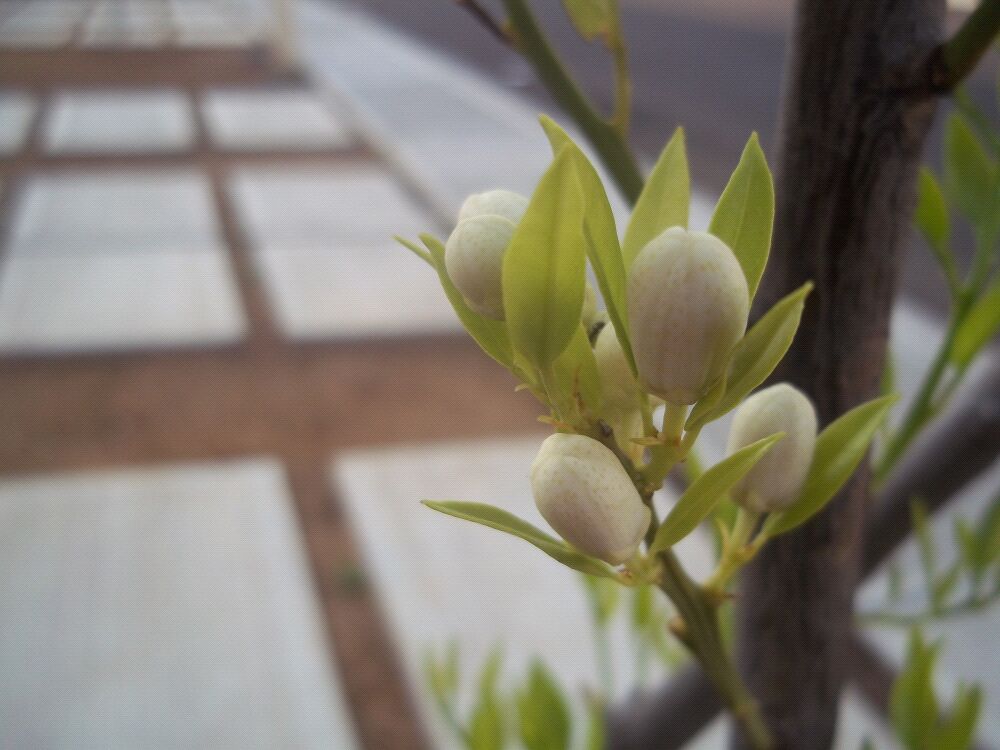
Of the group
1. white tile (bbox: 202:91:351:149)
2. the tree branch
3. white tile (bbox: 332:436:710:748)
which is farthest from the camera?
white tile (bbox: 202:91:351:149)

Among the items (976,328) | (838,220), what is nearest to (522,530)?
(838,220)

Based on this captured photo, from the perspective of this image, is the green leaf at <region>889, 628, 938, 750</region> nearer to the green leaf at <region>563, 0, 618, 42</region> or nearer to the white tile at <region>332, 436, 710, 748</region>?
the green leaf at <region>563, 0, 618, 42</region>

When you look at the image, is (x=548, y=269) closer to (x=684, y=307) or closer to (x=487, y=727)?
(x=684, y=307)

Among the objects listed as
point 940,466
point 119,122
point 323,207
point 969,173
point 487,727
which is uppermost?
point 969,173

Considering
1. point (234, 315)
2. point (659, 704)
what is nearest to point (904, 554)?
point (659, 704)

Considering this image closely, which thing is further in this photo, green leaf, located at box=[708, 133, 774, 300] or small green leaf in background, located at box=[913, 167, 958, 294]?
small green leaf in background, located at box=[913, 167, 958, 294]

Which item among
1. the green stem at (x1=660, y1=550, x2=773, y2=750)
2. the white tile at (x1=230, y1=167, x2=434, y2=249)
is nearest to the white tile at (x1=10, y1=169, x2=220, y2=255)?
the white tile at (x1=230, y1=167, x2=434, y2=249)
